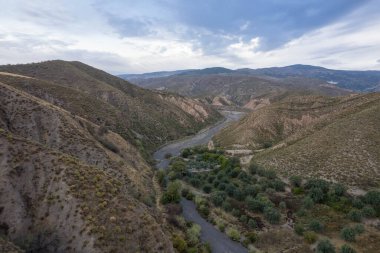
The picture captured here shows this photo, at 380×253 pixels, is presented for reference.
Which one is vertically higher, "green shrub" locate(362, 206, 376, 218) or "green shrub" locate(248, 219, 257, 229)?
"green shrub" locate(362, 206, 376, 218)

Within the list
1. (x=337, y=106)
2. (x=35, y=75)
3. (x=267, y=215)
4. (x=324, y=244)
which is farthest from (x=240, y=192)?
(x=35, y=75)

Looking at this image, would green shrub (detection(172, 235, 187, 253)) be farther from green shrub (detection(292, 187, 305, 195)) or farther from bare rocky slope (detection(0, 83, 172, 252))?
green shrub (detection(292, 187, 305, 195))

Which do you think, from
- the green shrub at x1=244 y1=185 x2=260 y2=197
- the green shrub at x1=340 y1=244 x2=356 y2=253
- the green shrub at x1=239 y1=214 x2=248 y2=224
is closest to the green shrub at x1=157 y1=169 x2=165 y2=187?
the green shrub at x1=244 y1=185 x2=260 y2=197

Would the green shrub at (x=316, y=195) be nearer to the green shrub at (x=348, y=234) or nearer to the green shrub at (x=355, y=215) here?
the green shrub at (x=355, y=215)

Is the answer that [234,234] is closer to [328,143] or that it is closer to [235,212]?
[235,212]

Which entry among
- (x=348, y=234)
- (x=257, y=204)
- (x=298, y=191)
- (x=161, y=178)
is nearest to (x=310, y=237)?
(x=348, y=234)

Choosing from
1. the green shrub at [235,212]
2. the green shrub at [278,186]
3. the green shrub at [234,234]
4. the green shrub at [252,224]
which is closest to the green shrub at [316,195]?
the green shrub at [278,186]

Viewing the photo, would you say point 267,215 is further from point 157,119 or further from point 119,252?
point 157,119
